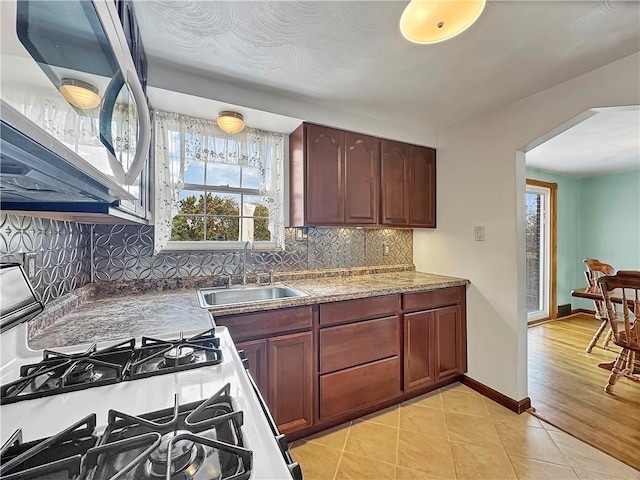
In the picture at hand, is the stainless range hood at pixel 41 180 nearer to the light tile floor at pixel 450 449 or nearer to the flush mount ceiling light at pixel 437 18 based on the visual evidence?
the flush mount ceiling light at pixel 437 18

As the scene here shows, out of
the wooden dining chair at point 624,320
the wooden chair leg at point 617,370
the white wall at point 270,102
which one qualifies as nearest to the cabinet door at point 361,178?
the white wall at point 270,102

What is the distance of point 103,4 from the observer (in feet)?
1.47

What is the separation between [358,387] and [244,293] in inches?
41.7

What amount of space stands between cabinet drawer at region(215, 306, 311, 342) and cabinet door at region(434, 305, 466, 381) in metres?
1.22

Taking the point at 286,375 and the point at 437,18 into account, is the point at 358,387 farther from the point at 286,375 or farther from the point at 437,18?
the point at 437,18

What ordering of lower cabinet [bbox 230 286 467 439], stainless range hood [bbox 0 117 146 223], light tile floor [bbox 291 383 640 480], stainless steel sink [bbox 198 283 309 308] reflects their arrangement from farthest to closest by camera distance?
stainless steel sink [bbox 198 283 309 308] → lower cabinet [bbox 230 286 467 439] → light tile floor [bbox 291 383 640 480] → stainless range hood [bbox 0 117 146 223]

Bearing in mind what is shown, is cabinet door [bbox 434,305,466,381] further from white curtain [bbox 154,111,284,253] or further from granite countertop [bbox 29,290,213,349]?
granite countertop [bbox 29,290,213,349]

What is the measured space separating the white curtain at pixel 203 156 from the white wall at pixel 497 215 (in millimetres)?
1616

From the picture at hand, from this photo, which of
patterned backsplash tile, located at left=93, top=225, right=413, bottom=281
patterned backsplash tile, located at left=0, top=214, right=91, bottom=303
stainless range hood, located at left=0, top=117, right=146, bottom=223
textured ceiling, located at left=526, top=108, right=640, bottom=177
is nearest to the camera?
stainless range hood, located at left=0, top=117, right=146, bottom=223

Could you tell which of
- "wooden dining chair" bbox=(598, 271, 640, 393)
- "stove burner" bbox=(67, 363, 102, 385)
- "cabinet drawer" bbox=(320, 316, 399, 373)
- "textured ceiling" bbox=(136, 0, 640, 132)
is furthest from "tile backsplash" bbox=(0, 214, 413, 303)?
"wooden dining chair" bbox=(598, 271, 640, 393)

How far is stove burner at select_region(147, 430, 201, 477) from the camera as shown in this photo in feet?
1.62

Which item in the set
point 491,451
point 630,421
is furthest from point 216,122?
point 630,421

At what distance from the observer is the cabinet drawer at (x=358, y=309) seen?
1.81 meters

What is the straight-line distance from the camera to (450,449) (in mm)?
1681
